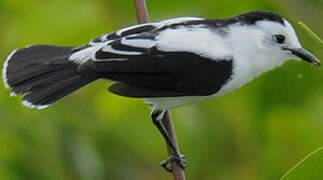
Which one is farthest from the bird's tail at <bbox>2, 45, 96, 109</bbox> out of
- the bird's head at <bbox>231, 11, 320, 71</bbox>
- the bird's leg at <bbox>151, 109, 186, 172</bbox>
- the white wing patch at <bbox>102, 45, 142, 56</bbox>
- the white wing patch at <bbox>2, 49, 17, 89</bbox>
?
the bird's head at <bbox>231, 11, 320, 71</bbox>

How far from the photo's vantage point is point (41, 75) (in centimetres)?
314

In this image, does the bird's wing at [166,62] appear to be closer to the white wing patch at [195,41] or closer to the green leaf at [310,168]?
the white wing patch at [195,41]

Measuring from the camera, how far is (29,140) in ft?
9.62

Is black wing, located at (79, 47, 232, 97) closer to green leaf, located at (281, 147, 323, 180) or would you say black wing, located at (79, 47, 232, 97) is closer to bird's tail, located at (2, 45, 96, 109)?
bird's tail, located at (2, 45, 96, 109)

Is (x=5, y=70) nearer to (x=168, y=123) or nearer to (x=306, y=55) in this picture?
(x=168, y=123)

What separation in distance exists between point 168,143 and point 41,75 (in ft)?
2.13

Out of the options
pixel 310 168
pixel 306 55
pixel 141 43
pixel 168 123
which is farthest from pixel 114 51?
pixel 310 168

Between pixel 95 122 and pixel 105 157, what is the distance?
16 centimetres

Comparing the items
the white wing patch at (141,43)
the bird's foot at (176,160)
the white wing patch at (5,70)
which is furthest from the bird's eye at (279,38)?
the white wing patch at (5,70)

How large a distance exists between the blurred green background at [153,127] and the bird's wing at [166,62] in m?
0.20

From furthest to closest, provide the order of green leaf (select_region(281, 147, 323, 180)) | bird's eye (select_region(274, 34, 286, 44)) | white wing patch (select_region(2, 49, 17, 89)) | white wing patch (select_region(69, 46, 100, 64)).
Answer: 1. white wing patch (select_region(2, 49, 17, 89))
2. white wing patch (select_region(69, 46, 100, 64))
3. bird's eye (select_region(274, 34, 286, 44))
4. green leaf (select_region(281, 147, 323, 180))

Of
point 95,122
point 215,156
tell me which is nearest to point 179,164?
point 215,156

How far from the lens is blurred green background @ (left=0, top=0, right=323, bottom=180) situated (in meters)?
2.91

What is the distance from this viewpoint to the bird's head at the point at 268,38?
2.71 meters
